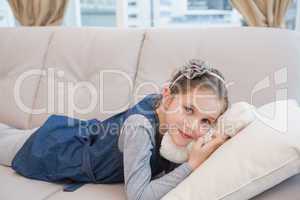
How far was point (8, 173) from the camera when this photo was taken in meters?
1.38

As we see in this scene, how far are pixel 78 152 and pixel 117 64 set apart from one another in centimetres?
47

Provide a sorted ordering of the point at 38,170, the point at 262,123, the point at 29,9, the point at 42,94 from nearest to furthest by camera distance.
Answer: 1. the point at 262,123
2. the point at 38,170
3. the point at 42,94
4. the point at 29,9

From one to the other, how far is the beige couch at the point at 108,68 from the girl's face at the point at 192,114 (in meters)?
0.28

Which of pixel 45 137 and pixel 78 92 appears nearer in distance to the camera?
pixel 45 137

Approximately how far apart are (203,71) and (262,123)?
237 millimetres

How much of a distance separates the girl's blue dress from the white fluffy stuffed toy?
0.22ft

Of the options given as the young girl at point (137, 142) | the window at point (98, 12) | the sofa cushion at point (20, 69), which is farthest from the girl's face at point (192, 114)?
the window at point (98, 12)

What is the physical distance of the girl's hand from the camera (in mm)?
1017

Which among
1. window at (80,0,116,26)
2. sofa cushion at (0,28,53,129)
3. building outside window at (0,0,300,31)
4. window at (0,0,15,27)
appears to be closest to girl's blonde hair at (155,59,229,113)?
sofa cushion at (0,28,53,129)

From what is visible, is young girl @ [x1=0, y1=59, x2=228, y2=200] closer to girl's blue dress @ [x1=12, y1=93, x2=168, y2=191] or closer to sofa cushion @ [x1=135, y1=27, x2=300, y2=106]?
girl's blue dress @ [x1=12, y1=93, x2=168, y2=191]

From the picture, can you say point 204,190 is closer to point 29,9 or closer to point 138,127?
point 138,127

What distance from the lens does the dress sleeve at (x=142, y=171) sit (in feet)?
3.30

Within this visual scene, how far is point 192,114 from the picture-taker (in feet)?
3.50

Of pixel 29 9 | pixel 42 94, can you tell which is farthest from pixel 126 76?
pixel 29 9
